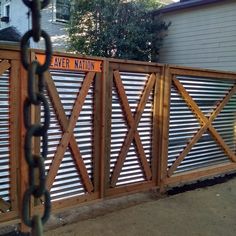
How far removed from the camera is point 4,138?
3.95 m

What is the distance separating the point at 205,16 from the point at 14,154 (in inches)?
338

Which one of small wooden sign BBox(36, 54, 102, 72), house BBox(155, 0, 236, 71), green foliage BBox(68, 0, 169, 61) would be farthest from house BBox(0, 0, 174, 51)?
small wooden sign BBox(36, 54, 102, 72)

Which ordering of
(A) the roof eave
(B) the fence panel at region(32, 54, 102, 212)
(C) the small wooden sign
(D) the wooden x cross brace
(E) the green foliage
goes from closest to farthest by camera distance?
(C) the small wooden sign → (B) the fence panel at region(32, 54, 102, 212) → (D) the wooden x cross brace → (A) the roof eave → (E) the green foliage

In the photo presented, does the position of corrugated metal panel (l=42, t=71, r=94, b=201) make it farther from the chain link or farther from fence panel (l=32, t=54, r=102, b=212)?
the chain link

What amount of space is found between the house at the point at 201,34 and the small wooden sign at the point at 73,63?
6538 mm

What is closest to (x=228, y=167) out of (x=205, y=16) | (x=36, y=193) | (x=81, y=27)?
(x=205, y=16)

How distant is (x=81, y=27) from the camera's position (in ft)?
41.2

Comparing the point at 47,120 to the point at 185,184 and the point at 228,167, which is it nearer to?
the point at 185,184

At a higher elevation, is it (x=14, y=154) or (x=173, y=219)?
(x=14, y=154)

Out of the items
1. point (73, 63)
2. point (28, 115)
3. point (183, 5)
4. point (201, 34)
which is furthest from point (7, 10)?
point (28, 115)

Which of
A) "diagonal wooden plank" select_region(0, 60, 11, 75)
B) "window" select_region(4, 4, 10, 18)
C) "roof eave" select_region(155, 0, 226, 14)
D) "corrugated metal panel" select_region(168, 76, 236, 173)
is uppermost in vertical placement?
"window" select_region(4, 4, 10, 18)

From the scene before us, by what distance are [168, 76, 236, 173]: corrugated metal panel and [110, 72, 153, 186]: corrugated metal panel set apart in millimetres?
541

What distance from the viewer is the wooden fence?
4023mm

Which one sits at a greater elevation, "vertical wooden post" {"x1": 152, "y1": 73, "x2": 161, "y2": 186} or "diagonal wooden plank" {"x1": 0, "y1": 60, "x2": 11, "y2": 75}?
"diagonal wooden plank" {"x1": 0, "y1": 60, "x2": 11, "y2": 75}
